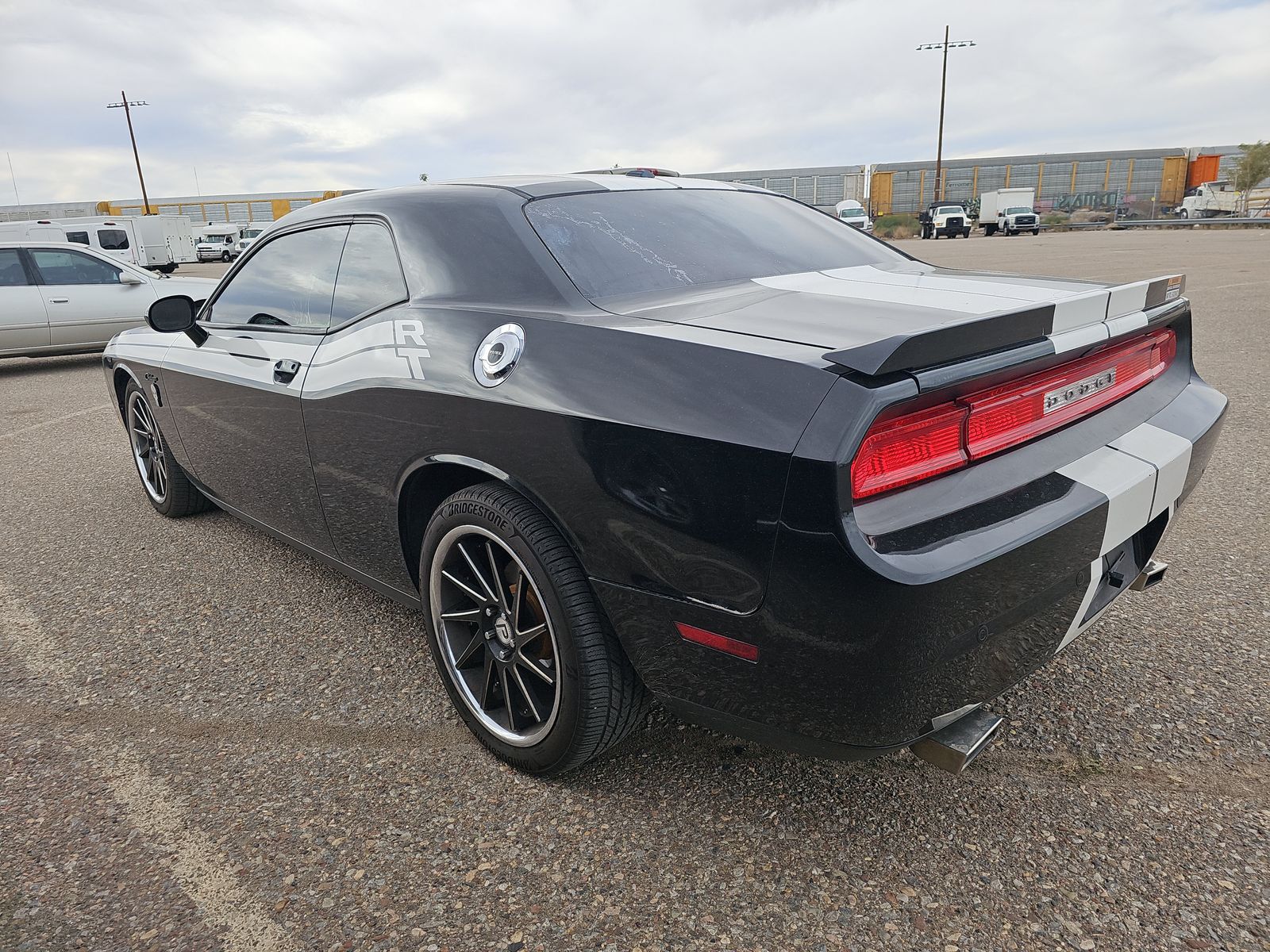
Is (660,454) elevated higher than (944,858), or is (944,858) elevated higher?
(660,454)

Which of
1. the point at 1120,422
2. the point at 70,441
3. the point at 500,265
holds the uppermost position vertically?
the point at 500,265

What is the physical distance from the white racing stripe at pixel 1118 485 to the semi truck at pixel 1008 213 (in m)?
46.7

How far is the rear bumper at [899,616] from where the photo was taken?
61.5 inches

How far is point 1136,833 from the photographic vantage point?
6.45ft

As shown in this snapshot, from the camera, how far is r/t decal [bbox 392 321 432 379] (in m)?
2.31

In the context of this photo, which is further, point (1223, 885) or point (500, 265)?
point (500, 265)

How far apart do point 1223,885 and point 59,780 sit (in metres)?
2.82

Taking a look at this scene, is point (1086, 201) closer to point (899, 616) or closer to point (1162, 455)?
point (1162, 455)

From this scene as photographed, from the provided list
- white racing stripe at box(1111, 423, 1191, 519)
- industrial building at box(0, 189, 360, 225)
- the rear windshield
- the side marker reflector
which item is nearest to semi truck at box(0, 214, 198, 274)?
the rear windshield

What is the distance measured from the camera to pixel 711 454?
5.40 feet

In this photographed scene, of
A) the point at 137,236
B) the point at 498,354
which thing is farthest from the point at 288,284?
the point at 137,236

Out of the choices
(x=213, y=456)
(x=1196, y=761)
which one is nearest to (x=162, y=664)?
(x=213, y=456)

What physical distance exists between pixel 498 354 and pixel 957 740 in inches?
52.7

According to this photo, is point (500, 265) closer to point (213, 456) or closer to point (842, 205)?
point (213, 456)
